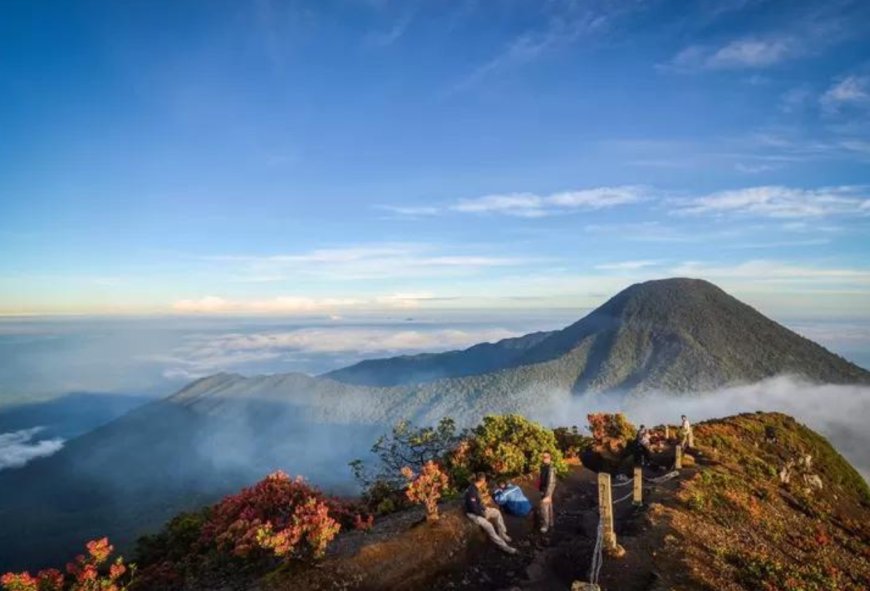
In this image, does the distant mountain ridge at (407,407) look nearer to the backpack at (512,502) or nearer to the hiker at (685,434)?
the hiker at (685,434)

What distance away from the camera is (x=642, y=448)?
71.6ft

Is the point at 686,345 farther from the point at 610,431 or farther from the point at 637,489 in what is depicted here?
the point at 637,489

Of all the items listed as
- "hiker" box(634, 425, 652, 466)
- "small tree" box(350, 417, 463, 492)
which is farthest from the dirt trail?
"small tree" box(350, 417, 463, 492)

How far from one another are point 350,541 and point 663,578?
6955 millimetres

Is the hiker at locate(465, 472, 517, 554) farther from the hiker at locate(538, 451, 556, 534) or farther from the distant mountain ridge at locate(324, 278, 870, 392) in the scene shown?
the distant mountain ridge at locate(324, 278, 870, 392)

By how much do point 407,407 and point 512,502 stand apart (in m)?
139

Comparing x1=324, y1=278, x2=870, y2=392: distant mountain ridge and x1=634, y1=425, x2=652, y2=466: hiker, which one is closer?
x1=634, y1=425, x2=652, y2=466: hiker

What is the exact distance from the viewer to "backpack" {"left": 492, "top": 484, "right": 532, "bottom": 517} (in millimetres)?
14016

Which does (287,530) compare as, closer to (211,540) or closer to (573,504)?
(211,540)

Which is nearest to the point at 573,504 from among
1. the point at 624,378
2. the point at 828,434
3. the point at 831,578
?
the point at 831,578

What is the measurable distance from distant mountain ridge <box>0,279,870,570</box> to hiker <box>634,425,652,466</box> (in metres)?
99.5

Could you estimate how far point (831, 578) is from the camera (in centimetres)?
1236

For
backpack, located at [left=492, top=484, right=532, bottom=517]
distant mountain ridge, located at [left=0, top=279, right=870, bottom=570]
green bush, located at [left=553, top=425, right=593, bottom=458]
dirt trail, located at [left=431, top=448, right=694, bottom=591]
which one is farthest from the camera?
distant mountain ridge, located at [left=0, top=279, right=870, bottom=570]

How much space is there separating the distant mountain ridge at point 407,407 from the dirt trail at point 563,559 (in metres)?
108
